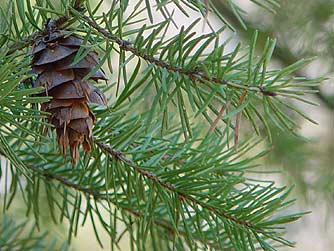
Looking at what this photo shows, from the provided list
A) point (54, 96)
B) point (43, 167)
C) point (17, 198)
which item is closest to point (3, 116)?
point (54, 96)

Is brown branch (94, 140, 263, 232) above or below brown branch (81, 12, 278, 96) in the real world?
below

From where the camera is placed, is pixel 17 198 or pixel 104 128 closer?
pixel 104 128

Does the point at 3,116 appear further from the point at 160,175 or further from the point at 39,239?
the point at 39,239

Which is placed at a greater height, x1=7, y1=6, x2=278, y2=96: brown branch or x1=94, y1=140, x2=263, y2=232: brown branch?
x1=7, y1=6, x2=278, y2=96: brown branch

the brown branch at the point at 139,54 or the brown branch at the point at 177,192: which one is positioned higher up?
the brown branch at the point at 139,54
